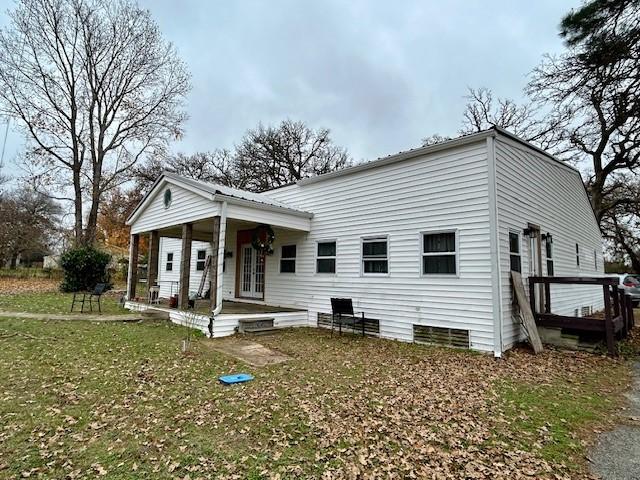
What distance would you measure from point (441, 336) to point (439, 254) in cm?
186

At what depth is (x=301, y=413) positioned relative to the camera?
4117 mm

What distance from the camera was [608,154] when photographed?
62.0 ft

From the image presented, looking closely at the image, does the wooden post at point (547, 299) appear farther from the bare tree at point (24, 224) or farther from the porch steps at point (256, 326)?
the bare tree at point (24, 224)

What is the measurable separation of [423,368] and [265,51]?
14.5 m

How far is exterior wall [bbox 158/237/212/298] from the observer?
16.1 m

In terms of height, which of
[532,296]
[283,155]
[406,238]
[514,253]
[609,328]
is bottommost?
[609,328]

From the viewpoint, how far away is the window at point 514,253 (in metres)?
7.78

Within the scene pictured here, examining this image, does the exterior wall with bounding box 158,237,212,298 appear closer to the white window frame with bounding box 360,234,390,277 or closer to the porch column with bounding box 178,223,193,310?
the porch column with bounding box 178,223,193,310

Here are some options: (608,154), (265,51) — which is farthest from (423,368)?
(608,154)

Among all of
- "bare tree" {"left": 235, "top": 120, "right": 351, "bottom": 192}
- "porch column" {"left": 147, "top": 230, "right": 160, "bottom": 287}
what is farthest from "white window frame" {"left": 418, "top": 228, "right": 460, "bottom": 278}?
"bare tree" {"left": 235, "top": 120, "right": 351, "bottom": 192}

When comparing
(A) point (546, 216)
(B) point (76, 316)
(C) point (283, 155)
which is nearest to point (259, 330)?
(B) point (76, 316)

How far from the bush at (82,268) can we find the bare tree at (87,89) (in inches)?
115

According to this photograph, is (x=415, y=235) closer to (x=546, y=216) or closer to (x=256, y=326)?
(x=546, y=216)

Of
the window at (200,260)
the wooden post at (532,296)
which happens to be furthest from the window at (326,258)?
the window at (200,260)
